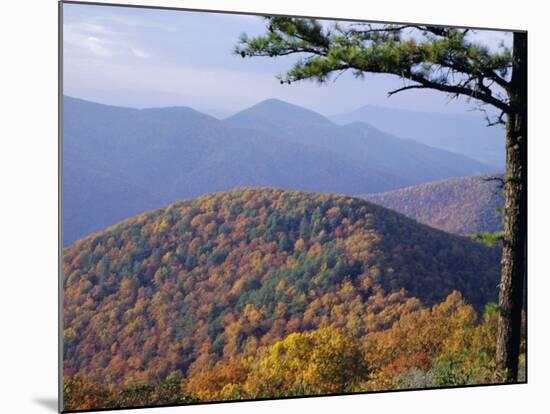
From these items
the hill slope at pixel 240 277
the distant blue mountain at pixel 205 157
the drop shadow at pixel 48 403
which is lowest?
the drop shadow at pixel 48 403

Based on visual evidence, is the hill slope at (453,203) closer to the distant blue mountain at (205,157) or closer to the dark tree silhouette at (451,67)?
the distant blue mountain at (205,157)

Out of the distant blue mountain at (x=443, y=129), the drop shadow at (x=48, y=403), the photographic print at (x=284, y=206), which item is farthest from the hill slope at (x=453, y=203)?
the drop shadow at (x=48, y=403)

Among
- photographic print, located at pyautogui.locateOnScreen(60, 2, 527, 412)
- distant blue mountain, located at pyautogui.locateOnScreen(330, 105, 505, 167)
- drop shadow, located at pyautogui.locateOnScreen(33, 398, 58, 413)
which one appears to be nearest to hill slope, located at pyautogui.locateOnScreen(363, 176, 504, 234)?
photographic print, located at pyautogui.locateOnScreen(60, 2, 527, 412)

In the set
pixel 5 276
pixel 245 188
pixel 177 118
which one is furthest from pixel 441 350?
pixel 5 276

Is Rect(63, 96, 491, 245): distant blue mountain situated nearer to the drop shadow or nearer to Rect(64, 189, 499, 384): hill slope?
Rect(64, 189, 499, 384): hill slope

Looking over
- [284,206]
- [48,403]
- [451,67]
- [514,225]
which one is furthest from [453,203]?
[48,403]

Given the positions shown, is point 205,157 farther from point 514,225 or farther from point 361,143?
point 514,225
